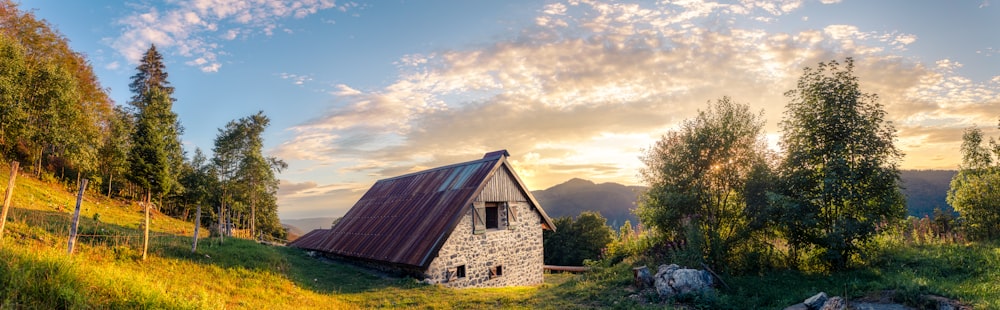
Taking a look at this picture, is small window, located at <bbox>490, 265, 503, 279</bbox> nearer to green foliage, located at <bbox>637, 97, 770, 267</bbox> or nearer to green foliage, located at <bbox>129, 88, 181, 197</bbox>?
green foliage, located at <bbox>637, 97, 770, 267</bbox>

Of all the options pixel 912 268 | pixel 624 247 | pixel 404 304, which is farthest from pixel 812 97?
pixel 404 304

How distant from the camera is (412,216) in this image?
21.6 metres

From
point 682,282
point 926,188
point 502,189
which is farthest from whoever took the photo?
point 926,188

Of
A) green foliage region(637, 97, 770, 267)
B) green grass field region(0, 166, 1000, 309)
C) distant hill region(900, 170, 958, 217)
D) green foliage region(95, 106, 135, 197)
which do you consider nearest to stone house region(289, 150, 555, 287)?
green grass field region(0, 166, 1000, 309)

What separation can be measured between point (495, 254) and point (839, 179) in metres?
13.9

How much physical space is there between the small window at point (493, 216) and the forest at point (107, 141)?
62.3ft

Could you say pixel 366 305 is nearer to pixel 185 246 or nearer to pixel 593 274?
pixel 185 246

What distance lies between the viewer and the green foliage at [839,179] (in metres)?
15.9

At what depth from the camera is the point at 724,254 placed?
17.4 m

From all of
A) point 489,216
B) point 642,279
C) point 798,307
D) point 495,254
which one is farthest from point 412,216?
point 798,307

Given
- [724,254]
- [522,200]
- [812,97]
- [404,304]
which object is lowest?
[404,304]

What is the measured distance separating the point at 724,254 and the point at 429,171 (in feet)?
52.7

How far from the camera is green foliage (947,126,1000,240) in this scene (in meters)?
20.3

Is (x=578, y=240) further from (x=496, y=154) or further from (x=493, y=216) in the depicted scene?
(x=496, y=154)
